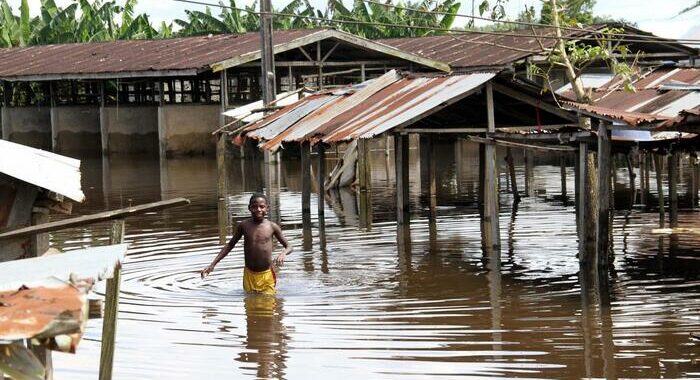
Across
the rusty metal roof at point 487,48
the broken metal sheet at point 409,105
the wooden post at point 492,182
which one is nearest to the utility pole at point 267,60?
the rusty metal roof at point 487,48

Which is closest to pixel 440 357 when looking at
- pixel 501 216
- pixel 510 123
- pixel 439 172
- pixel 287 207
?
pixel 510 123

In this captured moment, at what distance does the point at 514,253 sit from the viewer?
1712cm

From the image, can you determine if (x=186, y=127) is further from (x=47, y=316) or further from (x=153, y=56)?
(x=47, y=316)

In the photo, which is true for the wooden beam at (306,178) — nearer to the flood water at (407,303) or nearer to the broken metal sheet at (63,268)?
the flood water at (407,303)

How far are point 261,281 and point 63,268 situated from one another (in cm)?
780

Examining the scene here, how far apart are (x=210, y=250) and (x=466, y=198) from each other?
8.45 m

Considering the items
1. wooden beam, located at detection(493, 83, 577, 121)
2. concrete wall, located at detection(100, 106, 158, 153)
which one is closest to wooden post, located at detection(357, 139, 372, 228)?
wooden beam, located at detection(493, 83, 577, 121)

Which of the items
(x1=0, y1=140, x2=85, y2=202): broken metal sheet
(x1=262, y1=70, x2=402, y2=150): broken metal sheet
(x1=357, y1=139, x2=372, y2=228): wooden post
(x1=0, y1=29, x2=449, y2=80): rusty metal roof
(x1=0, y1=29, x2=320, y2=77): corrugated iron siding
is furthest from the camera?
(x1=0, y1=29, x2=320, y2=77): corrugated iron siding

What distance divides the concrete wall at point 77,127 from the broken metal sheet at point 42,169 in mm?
32408

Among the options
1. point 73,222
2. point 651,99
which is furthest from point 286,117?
point 73,222

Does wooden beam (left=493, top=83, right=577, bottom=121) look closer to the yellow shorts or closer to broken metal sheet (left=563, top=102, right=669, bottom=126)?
broken metal sheet (left=563, top=102, right=669, bottom=126)

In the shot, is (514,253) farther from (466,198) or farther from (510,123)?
(466,198)

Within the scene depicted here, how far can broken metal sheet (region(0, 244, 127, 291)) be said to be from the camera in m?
5.41

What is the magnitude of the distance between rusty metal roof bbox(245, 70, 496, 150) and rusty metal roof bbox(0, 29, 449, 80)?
11215 mm
